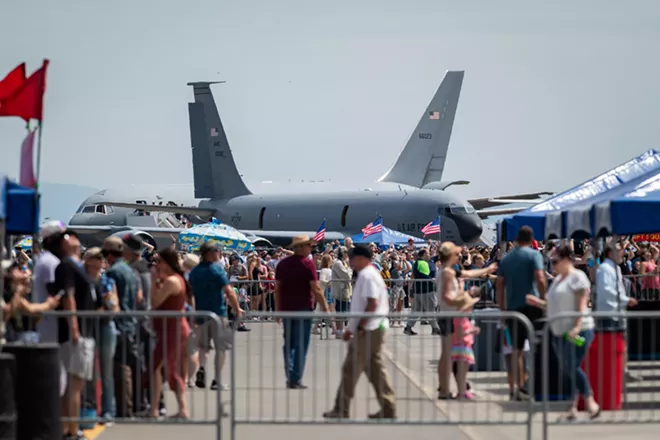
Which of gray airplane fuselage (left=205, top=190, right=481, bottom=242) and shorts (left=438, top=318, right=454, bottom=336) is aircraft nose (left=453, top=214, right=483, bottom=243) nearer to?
gray airplane fuselage (left=205, top=190, right=481, bottom=242)

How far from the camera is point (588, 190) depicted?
16078 mm

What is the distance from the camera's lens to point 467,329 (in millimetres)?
11492

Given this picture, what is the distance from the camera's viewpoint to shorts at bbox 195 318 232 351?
10.7 meters

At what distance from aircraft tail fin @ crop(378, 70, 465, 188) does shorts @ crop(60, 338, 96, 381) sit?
182 ft

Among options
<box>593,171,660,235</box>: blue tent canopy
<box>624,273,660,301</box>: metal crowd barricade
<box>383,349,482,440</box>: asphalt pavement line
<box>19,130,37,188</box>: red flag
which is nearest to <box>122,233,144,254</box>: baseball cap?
<box>19,130,37,188</box>: red flag

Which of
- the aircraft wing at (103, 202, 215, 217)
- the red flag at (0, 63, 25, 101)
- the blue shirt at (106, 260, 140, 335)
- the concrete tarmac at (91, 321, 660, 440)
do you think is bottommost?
the concrete tarmac at (91, 321, 660, 440)

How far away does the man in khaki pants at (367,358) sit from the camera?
10.1 meters

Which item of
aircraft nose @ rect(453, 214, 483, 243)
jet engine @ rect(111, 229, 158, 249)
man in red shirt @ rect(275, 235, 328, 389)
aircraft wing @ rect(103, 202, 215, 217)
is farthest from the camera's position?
aircraft wing @ rect(103, 202, 215, 217)

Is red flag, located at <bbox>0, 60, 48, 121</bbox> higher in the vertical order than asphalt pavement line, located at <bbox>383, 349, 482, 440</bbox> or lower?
higher

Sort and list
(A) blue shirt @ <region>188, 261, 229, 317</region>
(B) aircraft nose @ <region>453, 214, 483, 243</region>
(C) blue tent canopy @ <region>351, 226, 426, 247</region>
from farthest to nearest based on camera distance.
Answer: (B) aircraft nose @ <region>453, 214, 483, 243</region> → (C) blue tent canopy @ <region>351, 226, 426, 247</region> → (A) blue shirt @ <region>188, 261, 229, 317</region>

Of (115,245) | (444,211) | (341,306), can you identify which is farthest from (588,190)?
(444,211)

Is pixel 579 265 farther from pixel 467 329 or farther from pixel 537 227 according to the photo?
pixel 467 329

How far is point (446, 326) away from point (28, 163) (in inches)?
162

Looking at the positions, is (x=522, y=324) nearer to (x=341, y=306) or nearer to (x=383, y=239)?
(x=341, y=306)
